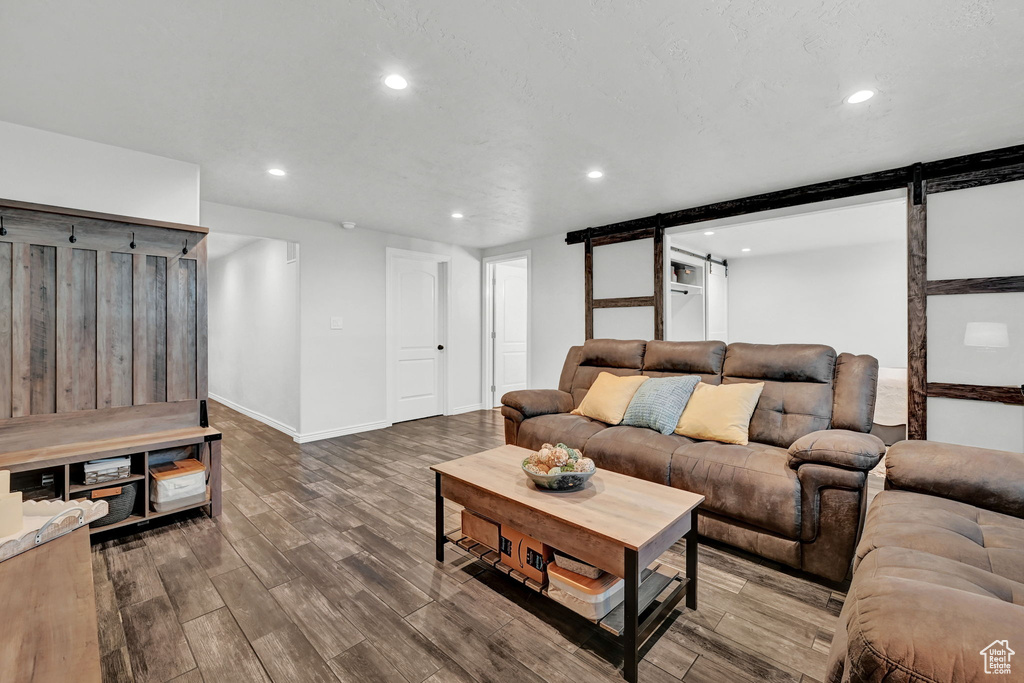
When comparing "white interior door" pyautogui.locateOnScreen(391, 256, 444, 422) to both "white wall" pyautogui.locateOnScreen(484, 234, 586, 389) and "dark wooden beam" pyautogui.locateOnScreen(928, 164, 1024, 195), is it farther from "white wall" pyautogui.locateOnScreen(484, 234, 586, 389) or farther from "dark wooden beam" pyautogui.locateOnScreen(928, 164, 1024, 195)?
"dark wooden beam" pyautogui.locateOnScreen(928, 164, 1024, 195)

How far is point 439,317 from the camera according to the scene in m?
6.02

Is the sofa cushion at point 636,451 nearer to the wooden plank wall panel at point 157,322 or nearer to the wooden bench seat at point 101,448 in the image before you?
the wooden bench seat at point 101,448

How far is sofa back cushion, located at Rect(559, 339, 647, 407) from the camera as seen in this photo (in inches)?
144

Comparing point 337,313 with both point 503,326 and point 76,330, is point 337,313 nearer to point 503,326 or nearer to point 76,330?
point 76,330

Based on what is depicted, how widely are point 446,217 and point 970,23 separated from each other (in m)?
3.75

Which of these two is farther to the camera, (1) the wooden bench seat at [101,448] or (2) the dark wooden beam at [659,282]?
(2) the dark wooden beam at [659,282]

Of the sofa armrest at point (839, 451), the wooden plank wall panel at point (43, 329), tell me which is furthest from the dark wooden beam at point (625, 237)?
the wooden plank wall panel at point (43, 329)

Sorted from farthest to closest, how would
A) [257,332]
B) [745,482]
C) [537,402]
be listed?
1. [257,332]
2. [537,402]
3. [745,482]

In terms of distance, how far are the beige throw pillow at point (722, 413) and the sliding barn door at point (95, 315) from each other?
325 cm

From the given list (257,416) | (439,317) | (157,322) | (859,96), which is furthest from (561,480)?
(257,416)

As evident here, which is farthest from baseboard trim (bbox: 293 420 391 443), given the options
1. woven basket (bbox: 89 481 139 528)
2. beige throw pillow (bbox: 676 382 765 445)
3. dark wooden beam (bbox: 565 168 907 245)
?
beige throw pillow (bbox: 676 382 765 445)

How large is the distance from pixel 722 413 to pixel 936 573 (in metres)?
1.61

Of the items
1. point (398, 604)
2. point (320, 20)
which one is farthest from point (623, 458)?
point (320, 20)

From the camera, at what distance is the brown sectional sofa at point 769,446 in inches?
80.7
